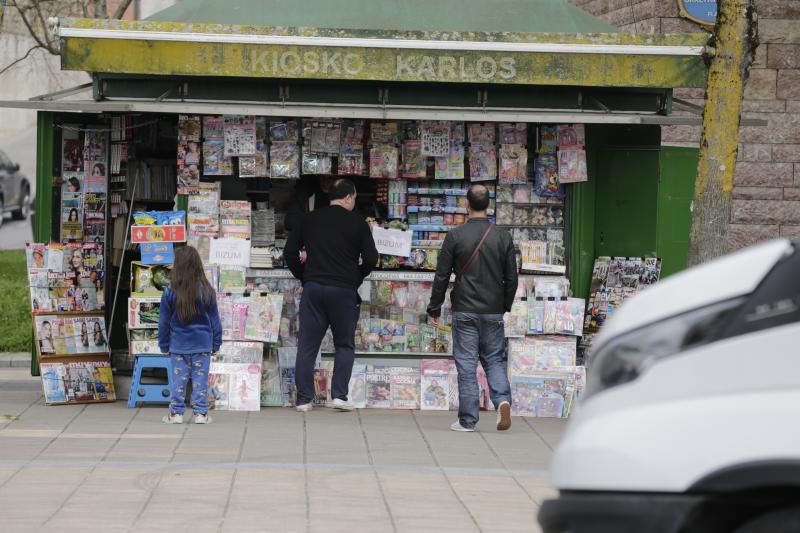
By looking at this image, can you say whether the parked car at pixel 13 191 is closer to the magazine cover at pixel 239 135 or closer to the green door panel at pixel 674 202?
the magazine cover at pixel 239 135

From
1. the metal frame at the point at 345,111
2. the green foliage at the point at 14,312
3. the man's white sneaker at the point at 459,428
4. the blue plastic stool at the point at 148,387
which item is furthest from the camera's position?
the green foliage at the point at 14,312

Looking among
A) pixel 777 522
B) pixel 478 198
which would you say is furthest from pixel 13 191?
pixel 777 522

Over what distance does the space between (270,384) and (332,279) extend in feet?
3.74

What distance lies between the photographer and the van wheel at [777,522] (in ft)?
11.5

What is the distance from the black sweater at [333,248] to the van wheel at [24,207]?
1922 centimetres

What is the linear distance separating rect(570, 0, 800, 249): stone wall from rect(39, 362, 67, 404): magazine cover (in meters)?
6.92

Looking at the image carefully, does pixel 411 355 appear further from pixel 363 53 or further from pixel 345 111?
pixel 363 53

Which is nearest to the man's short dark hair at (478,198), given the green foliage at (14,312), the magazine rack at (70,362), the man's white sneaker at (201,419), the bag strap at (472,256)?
the bag strap at (472,256)

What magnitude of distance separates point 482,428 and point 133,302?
308 cm

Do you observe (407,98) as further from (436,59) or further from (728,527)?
(728,527)

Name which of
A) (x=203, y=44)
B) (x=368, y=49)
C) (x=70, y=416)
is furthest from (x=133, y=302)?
(x=368, y=49)

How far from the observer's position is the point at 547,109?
1055cm

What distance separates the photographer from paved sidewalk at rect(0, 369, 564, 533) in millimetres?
6414

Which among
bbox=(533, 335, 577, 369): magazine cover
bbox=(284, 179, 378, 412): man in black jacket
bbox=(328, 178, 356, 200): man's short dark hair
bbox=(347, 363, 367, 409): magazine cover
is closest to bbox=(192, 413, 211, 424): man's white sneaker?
bbox=(284, 179, 378, 412): man in black jacket
